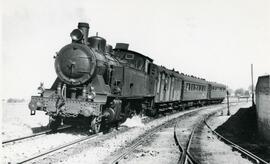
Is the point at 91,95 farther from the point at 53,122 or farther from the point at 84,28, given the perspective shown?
the point at 84,28

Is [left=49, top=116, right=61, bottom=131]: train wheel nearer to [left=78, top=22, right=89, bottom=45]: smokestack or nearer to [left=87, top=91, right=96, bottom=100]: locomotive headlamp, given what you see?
[left=87, top=91, right=96, bottom=100]: locomotive headlamp

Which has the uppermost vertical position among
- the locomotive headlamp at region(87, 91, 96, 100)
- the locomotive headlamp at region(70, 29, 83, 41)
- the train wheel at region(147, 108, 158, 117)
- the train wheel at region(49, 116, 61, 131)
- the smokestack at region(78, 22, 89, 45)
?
the smokestack at region(78, 22, 89, 45)

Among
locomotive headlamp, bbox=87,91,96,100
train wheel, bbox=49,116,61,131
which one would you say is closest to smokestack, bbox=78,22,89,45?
locomotive headlamp, bbox=87,91,96,100

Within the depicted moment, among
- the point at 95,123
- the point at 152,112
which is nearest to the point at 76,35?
the point at 95,123

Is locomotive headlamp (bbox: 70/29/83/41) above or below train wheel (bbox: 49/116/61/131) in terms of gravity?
above

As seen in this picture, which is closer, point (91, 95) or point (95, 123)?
point (91, 95)

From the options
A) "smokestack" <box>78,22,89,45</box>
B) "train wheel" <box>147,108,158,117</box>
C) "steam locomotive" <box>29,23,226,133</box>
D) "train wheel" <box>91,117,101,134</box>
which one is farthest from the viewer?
"train wheel" <box>147,108,158,117</box>

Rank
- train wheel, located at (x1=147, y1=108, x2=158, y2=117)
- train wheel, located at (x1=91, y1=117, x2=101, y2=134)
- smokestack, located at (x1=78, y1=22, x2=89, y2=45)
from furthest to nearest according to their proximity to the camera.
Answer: train wheel, located at (x1=147, y1=108, x2=158, y2=117), smokestack, located at (x1=78, y1=22, x2=89, y2=45), train wheel, located at (x1=91, y1=117, x2=101, y2=134)

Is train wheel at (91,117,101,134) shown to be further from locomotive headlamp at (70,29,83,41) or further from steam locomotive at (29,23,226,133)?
locomotive headlamp at (70,29,83,41)

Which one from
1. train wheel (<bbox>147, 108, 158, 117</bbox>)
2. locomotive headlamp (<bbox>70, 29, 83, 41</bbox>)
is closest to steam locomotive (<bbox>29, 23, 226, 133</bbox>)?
locomotive headlamp (<bbox>70, 29, 83, 41</bbox>)

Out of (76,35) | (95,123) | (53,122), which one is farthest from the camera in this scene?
(53,122)

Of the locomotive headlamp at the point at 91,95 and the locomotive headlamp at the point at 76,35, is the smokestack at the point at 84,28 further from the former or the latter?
the locomotive headlamp at the point at 91,95

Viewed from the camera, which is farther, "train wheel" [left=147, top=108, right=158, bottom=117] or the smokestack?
"train wheel" [left=147, top=108, right=158, bottom=117]

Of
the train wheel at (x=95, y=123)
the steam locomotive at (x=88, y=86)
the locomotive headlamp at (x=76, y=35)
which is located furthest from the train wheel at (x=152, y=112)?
the locomotive headlamp at (x=76, y=35)
